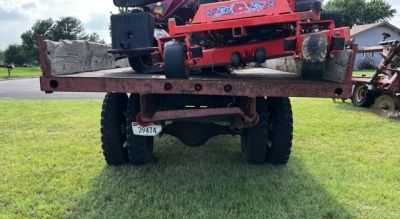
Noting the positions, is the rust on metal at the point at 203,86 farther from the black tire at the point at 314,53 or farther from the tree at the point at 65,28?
the tree at the point at 65,28

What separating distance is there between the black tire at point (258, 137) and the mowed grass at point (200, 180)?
0.18 metres

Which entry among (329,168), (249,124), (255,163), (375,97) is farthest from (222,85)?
(375,97)

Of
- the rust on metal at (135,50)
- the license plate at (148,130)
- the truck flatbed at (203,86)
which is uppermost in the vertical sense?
the rust on metal at (135,50)

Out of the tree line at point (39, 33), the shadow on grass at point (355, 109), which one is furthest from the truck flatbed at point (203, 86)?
the tree line at point (39, 33)

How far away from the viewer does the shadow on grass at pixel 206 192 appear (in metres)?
3.13

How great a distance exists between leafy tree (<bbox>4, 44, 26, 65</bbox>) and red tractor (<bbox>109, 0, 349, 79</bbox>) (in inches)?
2530

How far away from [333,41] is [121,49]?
1.97m

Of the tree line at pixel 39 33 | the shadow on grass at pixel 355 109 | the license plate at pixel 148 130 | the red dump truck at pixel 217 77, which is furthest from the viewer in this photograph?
the tree line at pixel 39 33

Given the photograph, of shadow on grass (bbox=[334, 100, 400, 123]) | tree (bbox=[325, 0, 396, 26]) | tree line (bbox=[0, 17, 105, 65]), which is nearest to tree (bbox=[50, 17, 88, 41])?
tree line (bbox=[0, 17, 105, 65])

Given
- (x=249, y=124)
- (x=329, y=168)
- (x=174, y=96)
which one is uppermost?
(x=174, y=96)

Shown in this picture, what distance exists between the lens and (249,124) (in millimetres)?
3396

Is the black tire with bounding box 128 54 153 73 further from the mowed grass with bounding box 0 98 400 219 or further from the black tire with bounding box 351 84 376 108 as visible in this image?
the black tire with bounding box 351 84 376 108

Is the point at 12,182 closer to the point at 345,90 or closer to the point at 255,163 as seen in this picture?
the point at 255,163

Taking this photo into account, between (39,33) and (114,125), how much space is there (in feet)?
231
